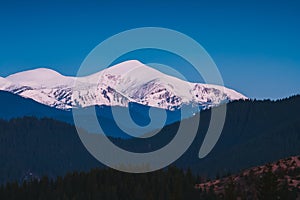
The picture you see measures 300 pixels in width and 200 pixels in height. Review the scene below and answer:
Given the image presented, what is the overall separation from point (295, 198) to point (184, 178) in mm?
64702

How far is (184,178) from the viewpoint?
192m

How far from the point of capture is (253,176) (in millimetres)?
155000

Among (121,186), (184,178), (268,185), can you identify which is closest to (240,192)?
(268,185)

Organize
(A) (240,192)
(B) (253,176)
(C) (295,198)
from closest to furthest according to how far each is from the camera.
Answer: (C) (295,198) < (A) (240,192) < (B) (253,176)

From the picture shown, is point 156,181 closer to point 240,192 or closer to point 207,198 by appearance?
point 207,198

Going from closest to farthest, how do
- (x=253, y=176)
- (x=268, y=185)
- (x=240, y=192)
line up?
1. (x=268, y=185)
2. (x=240, y=192)
3. (x=253, y=176)

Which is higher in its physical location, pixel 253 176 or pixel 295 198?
pixel 253 176

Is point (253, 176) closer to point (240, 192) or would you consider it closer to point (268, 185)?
point (240, 192)

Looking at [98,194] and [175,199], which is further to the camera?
[98,194]

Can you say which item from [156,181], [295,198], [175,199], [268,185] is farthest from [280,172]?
[156,181]

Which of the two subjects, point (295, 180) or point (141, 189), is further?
point (141, 189)

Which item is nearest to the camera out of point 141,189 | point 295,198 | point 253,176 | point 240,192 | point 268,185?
point 268,185

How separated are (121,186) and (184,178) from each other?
23112 millimetres

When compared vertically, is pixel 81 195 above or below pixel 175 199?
above
